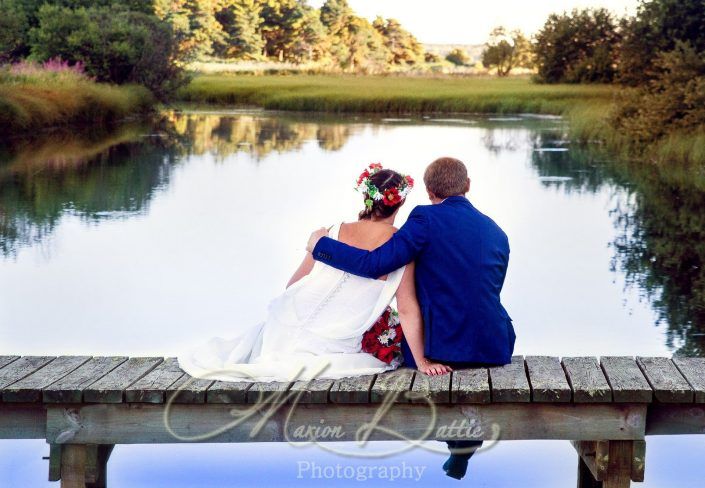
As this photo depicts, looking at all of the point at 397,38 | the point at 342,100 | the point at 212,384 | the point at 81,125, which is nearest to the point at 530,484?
the point at 212,384

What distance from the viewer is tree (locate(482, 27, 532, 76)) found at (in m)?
72.5

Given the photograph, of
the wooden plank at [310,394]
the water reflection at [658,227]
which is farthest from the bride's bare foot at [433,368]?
the water reflection at [658,227]

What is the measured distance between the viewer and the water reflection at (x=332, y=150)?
33.4 ft

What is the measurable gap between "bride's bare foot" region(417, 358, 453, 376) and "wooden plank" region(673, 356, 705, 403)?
0.85 m

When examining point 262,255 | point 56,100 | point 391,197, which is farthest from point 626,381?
point 56,100

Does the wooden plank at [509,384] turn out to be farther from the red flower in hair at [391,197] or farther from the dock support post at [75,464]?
the dock support post at [75,464]

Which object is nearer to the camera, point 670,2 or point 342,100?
point 670,2

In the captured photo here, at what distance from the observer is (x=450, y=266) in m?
4.70

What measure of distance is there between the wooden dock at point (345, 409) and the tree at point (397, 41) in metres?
86.9

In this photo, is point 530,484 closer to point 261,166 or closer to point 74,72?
point 261,166

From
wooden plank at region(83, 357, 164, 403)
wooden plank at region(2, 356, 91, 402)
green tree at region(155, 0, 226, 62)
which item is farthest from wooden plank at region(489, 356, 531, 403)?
green tree at region(155, 0, 226, 62)

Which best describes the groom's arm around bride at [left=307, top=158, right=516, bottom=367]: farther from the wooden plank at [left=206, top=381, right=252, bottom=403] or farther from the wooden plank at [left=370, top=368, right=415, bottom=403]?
the wooden plank at [left=206, top=381, right=252, bottom=403]

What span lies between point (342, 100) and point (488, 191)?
1018 inches

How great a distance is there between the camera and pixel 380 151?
23141mm
